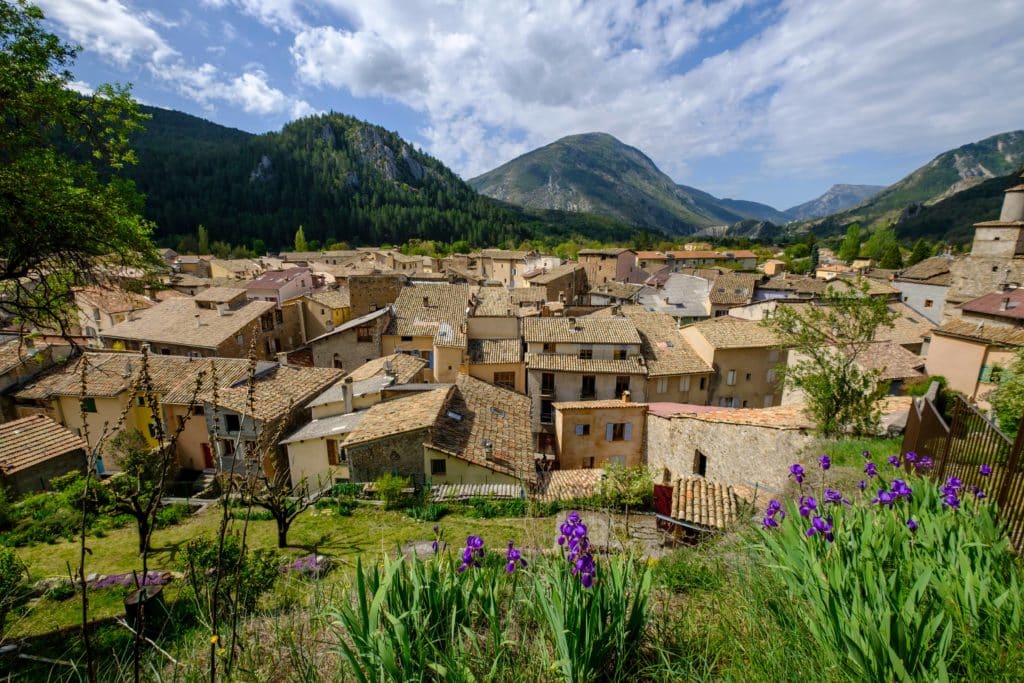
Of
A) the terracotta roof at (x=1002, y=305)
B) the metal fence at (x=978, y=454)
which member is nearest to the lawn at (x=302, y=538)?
the metal fence at (x=978, y=454)

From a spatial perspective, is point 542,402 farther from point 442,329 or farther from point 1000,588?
point 1000,588

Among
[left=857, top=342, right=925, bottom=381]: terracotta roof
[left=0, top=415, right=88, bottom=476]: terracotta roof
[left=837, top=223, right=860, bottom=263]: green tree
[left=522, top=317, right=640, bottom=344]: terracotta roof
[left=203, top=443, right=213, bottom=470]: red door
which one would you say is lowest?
[left=203, top=443, right=213, bottom=470]: red door

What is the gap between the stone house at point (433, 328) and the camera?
24.0 metres

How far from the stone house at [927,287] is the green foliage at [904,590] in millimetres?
48597

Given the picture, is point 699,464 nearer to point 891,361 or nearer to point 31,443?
point 891,361

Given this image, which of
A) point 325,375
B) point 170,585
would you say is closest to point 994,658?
point 170,585

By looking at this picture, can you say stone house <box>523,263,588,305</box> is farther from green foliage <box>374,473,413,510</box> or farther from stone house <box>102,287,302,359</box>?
green foliage <box>374,473,413,510</box>

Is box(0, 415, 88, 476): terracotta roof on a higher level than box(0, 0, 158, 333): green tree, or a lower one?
lower

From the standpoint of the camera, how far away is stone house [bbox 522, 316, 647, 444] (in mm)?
23094

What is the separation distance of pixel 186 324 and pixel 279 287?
14406 mm

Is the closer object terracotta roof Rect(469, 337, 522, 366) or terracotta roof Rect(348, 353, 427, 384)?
terracotta roof Rect(348, 353, 427, 384)

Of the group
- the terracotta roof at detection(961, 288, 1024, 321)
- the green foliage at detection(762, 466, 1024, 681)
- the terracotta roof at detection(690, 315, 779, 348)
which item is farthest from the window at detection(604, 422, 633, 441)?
the terracotta roof at detection(961, 288, 1024, 321)

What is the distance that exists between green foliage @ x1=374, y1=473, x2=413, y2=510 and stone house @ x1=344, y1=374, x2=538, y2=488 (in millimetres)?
1176

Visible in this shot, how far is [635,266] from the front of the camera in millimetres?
72000
